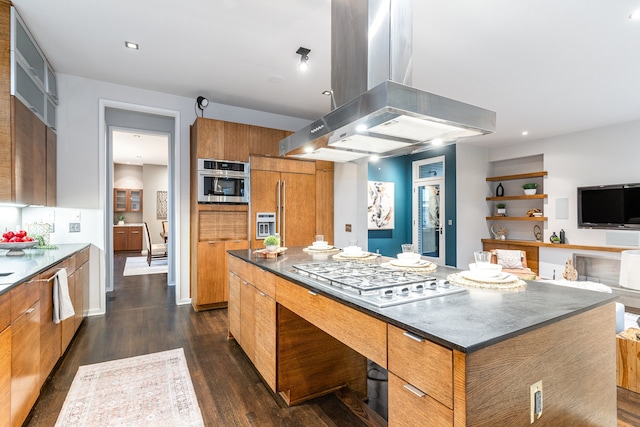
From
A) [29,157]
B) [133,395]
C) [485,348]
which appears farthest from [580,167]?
[29,157]

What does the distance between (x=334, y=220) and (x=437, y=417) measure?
167 inches

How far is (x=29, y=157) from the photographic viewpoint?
2777 mm

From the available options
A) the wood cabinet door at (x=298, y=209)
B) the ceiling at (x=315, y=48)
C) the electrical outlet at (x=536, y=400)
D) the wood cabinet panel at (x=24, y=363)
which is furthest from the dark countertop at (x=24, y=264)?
the wood cabinet door at (x=298, y=209)

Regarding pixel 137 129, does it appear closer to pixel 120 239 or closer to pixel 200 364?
pixel 200 364

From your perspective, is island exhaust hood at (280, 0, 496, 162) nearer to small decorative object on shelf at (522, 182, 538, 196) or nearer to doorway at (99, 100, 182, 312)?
doorway at (99, 100, 182, 312)

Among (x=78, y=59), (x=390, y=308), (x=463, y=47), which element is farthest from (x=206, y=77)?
(x=390, y=308)

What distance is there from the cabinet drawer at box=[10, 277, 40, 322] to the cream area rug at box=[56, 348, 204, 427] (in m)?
0.71

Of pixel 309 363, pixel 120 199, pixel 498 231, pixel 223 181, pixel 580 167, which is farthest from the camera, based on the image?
pixel 120 199

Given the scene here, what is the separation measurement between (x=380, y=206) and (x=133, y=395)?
604cm

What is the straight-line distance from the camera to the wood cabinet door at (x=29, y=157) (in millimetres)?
2516

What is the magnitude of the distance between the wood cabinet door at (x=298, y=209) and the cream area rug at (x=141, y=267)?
3.64m

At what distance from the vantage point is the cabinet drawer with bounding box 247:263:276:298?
2.11 meters

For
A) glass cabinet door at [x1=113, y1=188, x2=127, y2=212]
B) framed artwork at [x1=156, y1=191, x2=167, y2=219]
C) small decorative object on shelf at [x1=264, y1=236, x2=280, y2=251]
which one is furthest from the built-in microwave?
glass cabinet door at [x1=113, y1=188, x2=127, y2=212]

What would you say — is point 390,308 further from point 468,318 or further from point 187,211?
point 187,211
